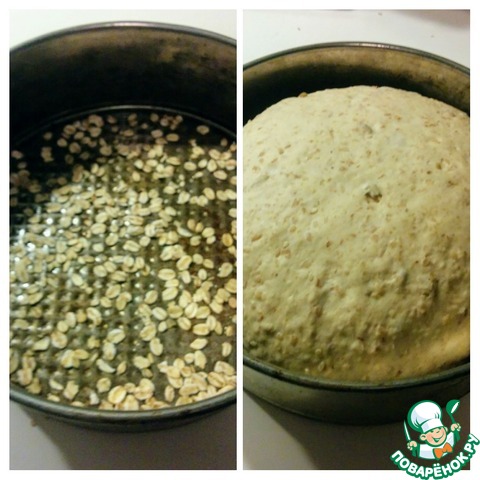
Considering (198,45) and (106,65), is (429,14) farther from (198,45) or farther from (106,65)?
(106,65)

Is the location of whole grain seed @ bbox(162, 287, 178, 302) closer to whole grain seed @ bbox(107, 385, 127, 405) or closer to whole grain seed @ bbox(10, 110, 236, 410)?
whole grain seed @ bbox(10, 110, 236, 410)

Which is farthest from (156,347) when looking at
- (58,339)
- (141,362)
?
(58,339)

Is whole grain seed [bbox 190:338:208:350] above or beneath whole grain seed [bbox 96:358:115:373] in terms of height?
above

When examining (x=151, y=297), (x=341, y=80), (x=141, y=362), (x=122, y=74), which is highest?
(x=122, y=74)

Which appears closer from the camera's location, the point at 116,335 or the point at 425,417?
the point at 425,417

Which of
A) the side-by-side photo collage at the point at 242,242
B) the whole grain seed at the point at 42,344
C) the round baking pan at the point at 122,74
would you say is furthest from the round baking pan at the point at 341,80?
the whole grain seed at the point at 42,344

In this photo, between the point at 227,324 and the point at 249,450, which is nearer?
the point at 249,450

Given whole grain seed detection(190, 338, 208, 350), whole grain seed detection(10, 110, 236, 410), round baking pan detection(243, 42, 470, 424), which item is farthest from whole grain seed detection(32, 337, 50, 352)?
round baking pan detection(243, 42, 470, 424)

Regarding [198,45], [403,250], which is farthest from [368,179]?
[198,45]

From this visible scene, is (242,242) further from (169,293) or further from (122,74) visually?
(122,74)
